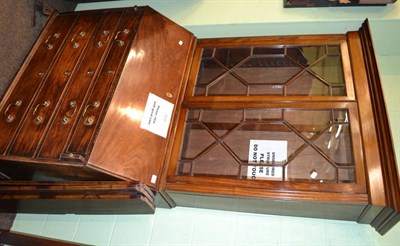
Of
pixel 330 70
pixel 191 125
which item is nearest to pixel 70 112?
pixel 191 125

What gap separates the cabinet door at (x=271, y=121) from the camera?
1.26 m

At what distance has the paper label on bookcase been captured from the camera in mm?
1295

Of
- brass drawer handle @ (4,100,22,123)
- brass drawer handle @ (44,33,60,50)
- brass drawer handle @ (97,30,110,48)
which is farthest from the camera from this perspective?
brass drawer handle @ (44,33,60,50)

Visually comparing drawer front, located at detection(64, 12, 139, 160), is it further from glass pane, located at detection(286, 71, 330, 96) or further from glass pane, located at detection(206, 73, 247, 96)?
glass pane, located at detection(286, 71, 330, 96)

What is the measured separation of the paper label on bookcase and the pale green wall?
0.22 m

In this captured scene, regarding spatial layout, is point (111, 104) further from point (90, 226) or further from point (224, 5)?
point (224, 5)

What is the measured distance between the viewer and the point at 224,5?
5.96 feet

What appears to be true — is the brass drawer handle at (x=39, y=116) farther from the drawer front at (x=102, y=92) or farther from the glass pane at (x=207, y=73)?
the glass pane at (x=207, y=73)

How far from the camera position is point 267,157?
136cm

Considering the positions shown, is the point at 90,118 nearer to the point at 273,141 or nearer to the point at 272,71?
the point at 273,141

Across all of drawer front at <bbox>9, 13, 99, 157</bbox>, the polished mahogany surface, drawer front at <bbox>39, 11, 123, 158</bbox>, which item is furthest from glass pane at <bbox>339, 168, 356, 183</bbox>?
drawer front at <bbox>9, 13, 99, 157</bbox>

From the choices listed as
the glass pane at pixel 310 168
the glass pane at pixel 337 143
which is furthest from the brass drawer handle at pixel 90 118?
the glass pane at pixel 337 143

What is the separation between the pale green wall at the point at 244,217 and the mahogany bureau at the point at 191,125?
70 mm

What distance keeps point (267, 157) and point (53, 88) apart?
1.04 metres
